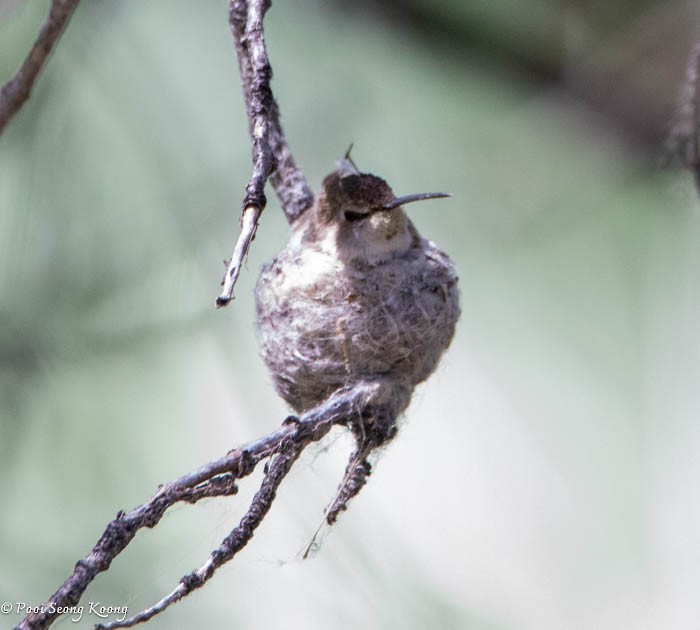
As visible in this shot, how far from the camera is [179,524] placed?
4.59 meters

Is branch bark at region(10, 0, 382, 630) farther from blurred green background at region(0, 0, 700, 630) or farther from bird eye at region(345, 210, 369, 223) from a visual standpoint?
blurred green background at region(0, 0, 700, 630)

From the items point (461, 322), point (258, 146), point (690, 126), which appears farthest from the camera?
point (461, 322)

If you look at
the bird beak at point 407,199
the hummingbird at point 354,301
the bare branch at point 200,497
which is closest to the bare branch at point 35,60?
the hummingbird at point 354,301

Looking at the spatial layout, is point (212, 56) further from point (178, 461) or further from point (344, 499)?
point (344, 499)

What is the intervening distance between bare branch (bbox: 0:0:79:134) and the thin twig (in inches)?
37.5

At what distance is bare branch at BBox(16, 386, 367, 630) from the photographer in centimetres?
122

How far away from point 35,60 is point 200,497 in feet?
3.18

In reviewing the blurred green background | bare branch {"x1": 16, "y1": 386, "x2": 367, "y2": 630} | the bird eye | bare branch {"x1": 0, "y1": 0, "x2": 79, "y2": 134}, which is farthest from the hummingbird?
the blurred green background

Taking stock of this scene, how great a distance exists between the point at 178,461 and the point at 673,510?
2909mm

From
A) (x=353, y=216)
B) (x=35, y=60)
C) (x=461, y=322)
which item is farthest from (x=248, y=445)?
(x=461, y=322)

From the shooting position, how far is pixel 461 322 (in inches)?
150

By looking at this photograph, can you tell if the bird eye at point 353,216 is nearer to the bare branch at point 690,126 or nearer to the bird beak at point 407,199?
the bird beak at point 407,199

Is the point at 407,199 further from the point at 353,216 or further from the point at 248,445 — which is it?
the point at 248,445

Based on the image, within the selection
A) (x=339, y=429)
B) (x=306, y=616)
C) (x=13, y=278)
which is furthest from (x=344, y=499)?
(x=306, y=616)
